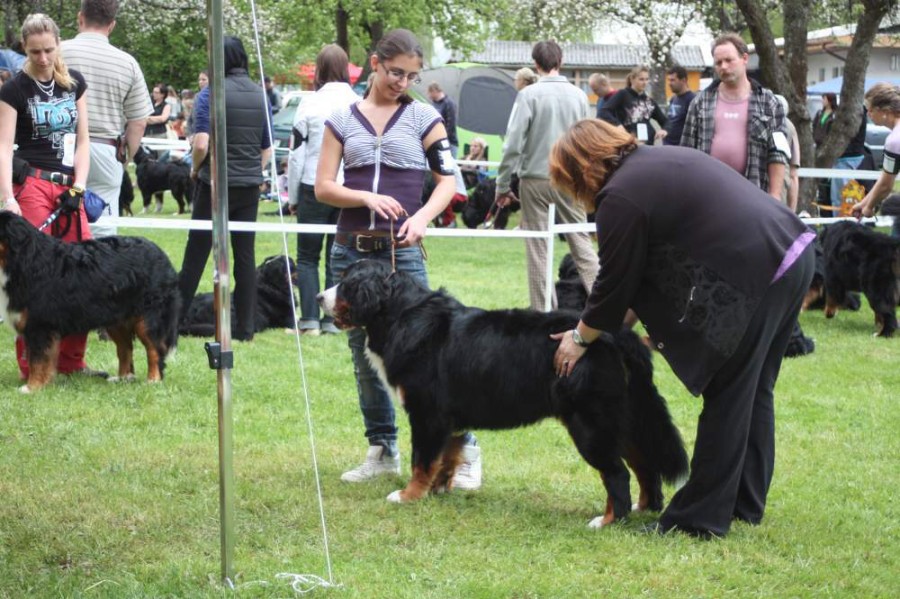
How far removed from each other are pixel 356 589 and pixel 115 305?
362 centimetres

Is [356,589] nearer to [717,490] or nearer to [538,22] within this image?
[717,490]

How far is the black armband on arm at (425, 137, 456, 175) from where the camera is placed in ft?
15.6

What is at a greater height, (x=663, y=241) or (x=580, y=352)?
(x=663, y=241)

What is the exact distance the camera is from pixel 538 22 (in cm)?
3775

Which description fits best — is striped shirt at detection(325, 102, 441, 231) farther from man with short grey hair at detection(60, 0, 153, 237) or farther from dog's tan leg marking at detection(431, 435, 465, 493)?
man with short grey hair at detection(60, 0, 153, 237)

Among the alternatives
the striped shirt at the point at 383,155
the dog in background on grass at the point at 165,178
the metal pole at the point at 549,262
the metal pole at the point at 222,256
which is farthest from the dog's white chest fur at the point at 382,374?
the dog in background on grass at the point at 165,178

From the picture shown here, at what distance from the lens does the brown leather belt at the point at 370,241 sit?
4.69 metres

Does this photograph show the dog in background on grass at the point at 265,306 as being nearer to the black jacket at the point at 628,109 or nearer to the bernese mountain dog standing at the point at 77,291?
the bernese mountain dog standing at the point at 77,291

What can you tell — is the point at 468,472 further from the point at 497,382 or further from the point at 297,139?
the point at 297,139

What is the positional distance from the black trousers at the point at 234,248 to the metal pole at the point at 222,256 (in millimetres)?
4669

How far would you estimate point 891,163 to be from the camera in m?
7.30

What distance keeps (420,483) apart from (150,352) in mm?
2810

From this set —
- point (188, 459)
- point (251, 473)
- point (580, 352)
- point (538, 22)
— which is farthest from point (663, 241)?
point (538, 22)

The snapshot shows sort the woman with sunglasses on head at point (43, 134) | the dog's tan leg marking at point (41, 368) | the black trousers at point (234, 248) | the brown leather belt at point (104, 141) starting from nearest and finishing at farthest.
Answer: the woman with sunglasses on head at point (43, 134)
the dog's tan leg marking at point (41, 368)
the brown leather belt at point (104, 141)
the black trousers at point (234, 248)
